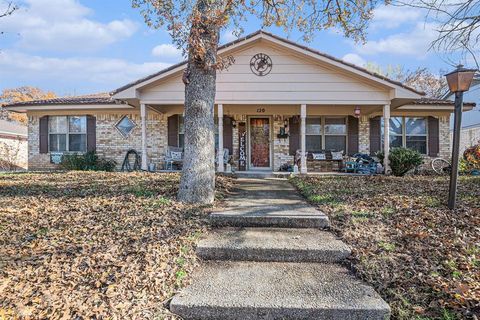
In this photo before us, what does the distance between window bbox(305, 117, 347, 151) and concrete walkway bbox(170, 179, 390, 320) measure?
24.7ft

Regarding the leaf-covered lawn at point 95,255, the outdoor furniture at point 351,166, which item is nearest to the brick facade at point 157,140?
the outdoor furniture at point 351,166

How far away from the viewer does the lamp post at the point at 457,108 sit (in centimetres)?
462

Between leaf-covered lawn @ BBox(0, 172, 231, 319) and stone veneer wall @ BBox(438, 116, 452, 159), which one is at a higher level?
stone veneer wall @ BBox(438, 116, 452, 159)

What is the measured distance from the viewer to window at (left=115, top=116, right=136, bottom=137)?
1160 centimetres

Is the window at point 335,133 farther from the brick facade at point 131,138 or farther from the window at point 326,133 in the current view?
the brick facade at point 131,138

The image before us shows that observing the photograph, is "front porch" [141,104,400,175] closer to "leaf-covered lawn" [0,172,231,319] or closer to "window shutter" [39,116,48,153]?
"window shutter" [39,116,48,153]

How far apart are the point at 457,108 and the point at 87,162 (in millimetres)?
10954

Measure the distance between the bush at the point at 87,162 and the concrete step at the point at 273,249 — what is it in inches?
353

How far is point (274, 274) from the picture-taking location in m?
2.86

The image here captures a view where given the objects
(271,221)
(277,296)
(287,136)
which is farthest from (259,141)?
(277,296)

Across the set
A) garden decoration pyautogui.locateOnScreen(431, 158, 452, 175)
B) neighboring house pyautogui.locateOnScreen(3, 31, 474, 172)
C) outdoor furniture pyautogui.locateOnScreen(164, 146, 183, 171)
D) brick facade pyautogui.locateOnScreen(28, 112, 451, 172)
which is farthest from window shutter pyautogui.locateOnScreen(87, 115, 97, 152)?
garden decoration pyautogui.locateOnScreen(431, 158, 452, 175)

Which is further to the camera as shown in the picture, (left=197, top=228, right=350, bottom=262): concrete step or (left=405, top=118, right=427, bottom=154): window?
(left=405, top=118, right=427, bottom=154): window

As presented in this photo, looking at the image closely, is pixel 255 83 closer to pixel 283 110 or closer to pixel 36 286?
pixel 283 110

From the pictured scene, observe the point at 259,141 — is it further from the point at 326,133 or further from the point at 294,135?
the point at 326,133
